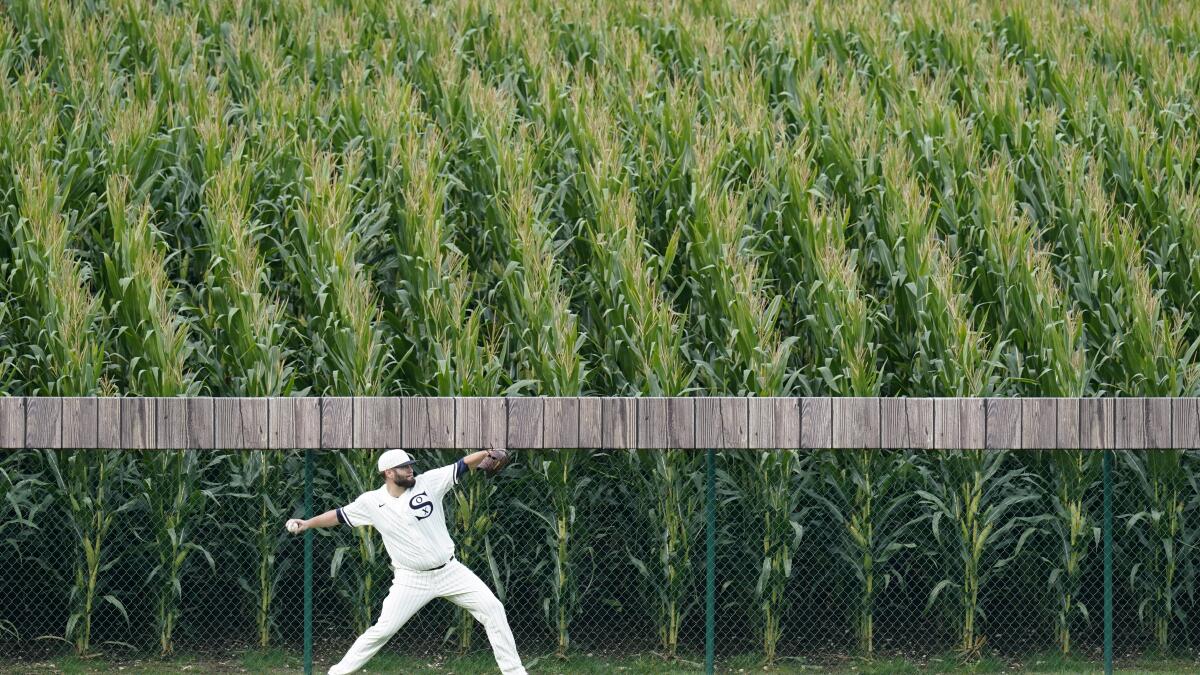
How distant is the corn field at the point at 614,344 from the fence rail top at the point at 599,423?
91cm

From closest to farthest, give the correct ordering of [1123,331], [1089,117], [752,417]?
1. [752,417]
2. [1123,331]
3. [1089,117]

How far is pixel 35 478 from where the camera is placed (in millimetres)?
9406

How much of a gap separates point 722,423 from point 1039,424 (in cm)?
203

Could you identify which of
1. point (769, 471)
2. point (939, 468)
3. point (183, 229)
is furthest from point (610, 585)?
point (183, 229)

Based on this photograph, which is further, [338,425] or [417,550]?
[338,425]

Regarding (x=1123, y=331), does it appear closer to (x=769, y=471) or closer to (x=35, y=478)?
(x=769, y=471)

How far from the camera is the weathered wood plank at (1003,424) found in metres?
8.78

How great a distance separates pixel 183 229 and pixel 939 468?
6695 mm

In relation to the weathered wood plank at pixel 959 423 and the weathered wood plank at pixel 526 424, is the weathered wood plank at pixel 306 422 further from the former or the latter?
the weathered wood plank at pixel 959 423

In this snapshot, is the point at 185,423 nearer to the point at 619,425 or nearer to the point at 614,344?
the point at 619,425

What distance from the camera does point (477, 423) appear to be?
28.7ft

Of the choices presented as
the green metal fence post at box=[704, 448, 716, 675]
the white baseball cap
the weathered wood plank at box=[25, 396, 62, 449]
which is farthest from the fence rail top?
the white baseball cap

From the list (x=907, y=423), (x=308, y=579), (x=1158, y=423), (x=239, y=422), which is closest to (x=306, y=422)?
(x=239, y=422)

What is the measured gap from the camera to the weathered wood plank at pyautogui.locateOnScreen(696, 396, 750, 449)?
8750 mm
